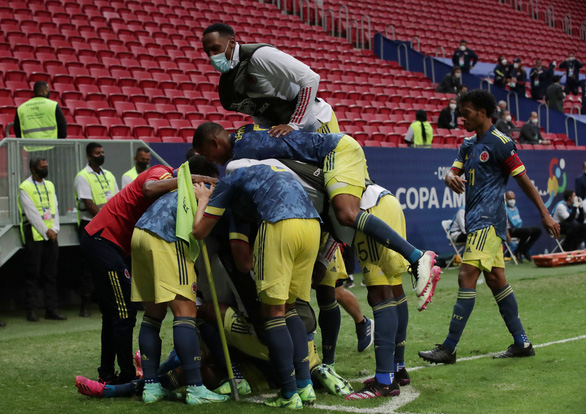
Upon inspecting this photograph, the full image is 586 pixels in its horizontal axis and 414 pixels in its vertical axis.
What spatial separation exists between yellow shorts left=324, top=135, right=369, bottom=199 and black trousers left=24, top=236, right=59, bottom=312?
559 cm

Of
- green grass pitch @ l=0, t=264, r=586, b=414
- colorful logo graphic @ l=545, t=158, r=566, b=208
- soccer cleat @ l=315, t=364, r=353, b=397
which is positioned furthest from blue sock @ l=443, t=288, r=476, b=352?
colorful logo graphic @ l=545, t=158, r=566, b=208

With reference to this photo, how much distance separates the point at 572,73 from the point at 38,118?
20.9 meters

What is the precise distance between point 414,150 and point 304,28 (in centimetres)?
890

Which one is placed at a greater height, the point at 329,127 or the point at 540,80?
the point at 329,127

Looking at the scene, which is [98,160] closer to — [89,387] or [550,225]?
[89,387]

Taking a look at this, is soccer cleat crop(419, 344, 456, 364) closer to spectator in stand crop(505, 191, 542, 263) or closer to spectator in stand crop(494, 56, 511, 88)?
spectator in stand crop(505, 191, 542, 263)

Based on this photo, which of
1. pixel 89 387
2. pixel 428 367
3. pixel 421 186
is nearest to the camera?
pixel 89 387

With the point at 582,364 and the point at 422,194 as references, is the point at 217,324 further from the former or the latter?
the point at 422,194

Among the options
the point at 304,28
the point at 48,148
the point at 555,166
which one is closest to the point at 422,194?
the point at 555,166

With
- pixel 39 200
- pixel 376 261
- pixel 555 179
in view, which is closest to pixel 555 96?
pixel 555 179

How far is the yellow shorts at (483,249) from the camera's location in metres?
6.39

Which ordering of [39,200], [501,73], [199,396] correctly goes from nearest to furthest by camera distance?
[199,396] → [39,200] → [501,73]

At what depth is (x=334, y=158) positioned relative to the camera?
204 inches

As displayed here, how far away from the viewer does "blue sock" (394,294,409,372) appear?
5.63m
